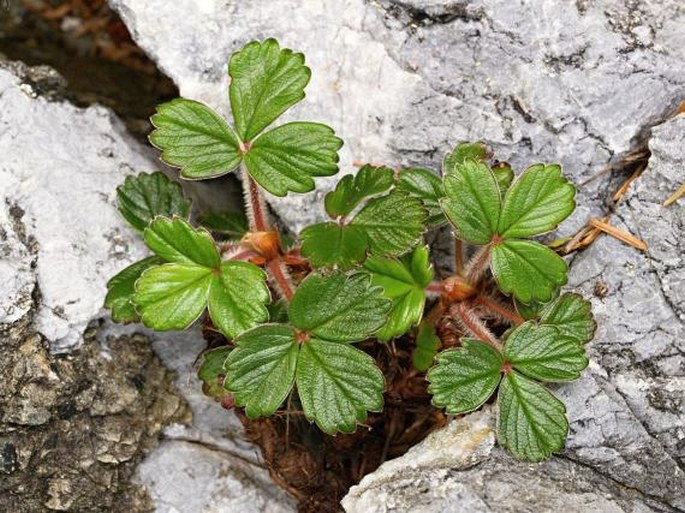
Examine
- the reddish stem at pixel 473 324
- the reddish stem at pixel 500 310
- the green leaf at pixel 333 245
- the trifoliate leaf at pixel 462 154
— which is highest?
the trifoliate leaf at pixel 462 154

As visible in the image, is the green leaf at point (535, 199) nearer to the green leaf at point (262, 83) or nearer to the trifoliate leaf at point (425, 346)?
the trifoliate leaf at point (425, 346)

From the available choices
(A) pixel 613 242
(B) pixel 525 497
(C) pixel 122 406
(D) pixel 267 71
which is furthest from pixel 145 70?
(B) pixel 525 497

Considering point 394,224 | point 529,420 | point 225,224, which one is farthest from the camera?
point 225,224

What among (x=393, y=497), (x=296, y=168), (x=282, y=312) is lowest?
(x=393, y=497)

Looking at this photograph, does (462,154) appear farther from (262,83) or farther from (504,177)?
(262,83)

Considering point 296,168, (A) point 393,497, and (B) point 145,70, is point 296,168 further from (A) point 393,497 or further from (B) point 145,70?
(B) point 145,70

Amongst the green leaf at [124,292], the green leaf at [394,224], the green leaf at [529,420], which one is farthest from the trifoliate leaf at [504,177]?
the green leaf at [124,292]

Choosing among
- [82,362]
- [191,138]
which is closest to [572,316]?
[191,138]
